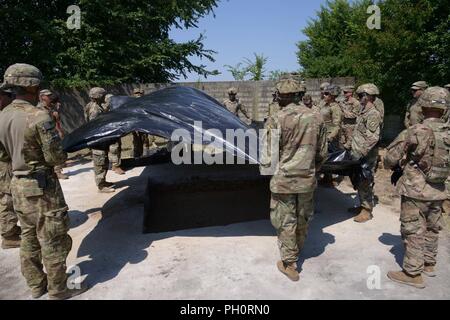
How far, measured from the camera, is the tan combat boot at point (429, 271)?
3.50m

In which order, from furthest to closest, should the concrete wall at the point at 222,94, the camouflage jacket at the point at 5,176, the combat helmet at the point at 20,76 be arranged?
the concrete wall at the point at 222,94 → the camouflage jacket at the point at 5,176 → the combat helmet at the point at 20,76

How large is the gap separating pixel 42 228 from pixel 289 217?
2196mm

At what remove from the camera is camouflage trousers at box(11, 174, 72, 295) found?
3018mm

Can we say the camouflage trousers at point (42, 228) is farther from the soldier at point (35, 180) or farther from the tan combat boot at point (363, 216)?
the tan combat boot at point (363, 216)

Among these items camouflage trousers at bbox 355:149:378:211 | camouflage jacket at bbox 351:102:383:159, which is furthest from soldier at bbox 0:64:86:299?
camouflage trousers at bbox 355:149:378:211

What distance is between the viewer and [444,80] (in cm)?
885

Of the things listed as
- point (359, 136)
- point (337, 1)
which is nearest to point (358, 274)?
point (359, 136)

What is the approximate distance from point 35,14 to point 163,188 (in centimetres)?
915

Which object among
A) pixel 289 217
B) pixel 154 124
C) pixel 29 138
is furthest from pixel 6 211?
pixel 289 217

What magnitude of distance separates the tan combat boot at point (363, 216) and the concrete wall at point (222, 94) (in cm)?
633

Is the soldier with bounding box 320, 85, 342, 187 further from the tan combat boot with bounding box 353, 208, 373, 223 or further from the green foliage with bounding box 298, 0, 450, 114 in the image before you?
the green foliage with bounding box 298, 0, 450, 114

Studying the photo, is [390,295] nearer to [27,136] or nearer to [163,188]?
[27,136]

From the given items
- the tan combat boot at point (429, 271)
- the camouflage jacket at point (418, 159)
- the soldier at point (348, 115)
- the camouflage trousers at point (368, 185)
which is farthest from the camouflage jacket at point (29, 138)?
the soldier at point (348, 115)

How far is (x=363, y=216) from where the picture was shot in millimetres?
4883
